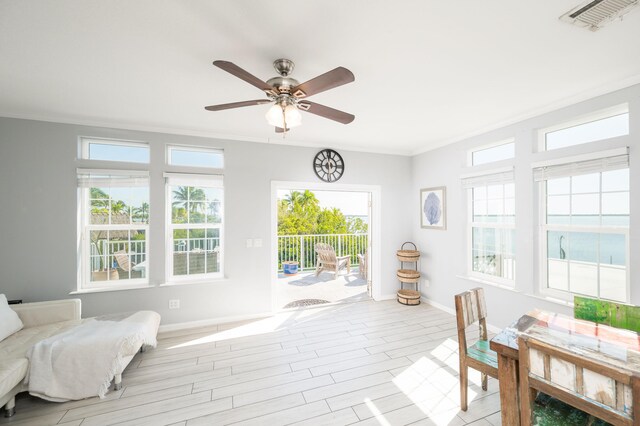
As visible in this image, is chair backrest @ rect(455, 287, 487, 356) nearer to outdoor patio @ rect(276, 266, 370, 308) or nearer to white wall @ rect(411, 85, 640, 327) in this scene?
white wall @ rect(411, 85, 640, 327)

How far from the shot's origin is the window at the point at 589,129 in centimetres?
233

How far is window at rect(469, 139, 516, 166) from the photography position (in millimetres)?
3232

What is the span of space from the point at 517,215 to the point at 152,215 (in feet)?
14.9

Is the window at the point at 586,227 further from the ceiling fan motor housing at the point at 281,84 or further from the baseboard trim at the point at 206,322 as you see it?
the baseboard trim at the point at 206,322

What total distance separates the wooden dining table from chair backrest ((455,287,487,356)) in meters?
0.28

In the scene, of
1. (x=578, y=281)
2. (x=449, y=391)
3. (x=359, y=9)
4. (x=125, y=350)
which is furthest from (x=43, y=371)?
(x=578, y=281)

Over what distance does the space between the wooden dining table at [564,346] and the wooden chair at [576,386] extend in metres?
0.14

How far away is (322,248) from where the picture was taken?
20.1 feet

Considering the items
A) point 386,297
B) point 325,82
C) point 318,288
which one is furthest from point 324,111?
point 318,288

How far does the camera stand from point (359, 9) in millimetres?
1438

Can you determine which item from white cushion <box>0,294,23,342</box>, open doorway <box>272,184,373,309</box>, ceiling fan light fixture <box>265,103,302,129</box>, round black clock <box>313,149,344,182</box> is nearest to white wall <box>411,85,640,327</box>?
open doorway <box>272,184,373,309</box>

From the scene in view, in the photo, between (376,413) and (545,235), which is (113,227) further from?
(545,235)

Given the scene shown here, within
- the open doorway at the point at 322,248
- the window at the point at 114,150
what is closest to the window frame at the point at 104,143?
the window at the point at 114,150

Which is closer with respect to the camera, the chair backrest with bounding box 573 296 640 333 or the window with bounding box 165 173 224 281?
the chair backrest with bounding box 573 296 640 333
